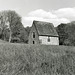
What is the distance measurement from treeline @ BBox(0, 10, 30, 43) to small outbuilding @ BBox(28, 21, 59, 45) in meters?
13.3

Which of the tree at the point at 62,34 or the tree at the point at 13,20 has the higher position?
the tree at the point at 13,20

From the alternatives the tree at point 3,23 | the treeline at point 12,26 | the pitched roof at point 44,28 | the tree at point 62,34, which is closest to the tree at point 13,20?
the treeline at point 12,26

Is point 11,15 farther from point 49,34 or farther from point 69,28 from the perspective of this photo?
point 69,28

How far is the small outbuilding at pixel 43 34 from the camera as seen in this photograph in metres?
33.5

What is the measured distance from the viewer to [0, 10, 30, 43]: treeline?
47.6m

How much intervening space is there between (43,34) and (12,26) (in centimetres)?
2071

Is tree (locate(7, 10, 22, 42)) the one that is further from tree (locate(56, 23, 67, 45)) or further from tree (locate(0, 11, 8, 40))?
tree (locate(56, 23, 67, 45))

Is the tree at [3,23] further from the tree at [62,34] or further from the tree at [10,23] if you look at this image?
the tree at [62,34]

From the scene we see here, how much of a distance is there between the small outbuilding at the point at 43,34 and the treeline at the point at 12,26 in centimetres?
1334

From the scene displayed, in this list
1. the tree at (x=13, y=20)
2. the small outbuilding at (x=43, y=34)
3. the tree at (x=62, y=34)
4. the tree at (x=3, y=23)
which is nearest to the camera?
the small outbuilding at (x=43, y=34)

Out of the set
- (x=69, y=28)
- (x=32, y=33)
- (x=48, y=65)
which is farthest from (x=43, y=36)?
(x=48, y=65)

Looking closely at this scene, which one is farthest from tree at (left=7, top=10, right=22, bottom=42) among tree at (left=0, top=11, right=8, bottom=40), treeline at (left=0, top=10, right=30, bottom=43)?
tree at (left=0, top=11, right=8, bottom=40)

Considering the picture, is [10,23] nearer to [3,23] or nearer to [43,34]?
[3,23]

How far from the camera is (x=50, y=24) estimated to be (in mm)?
37500
